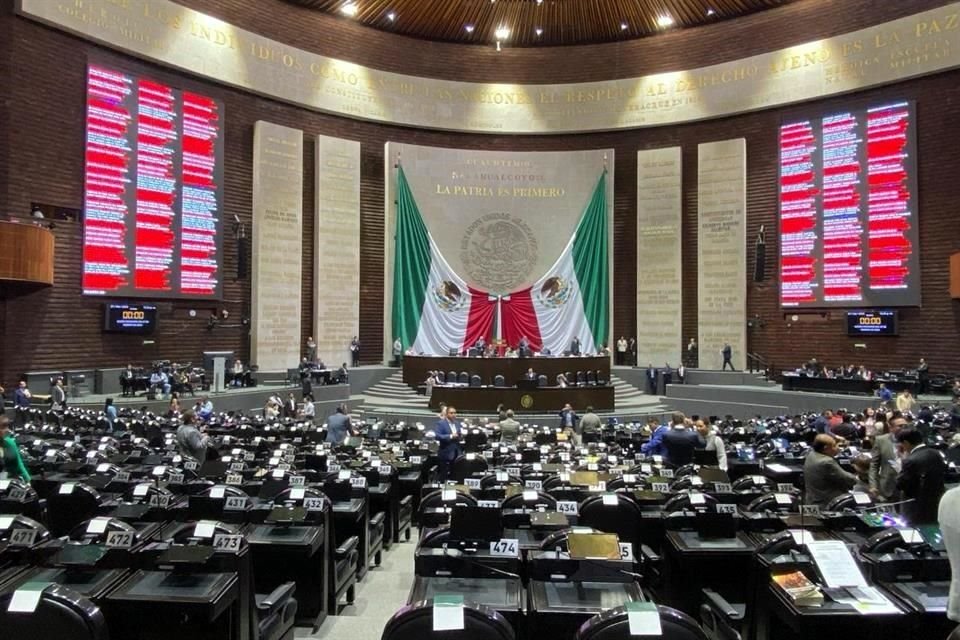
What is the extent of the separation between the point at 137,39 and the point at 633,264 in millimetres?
16661

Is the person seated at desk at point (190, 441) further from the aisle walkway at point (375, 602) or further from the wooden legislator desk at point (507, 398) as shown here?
the wooden legislator desk at point (507, 398)

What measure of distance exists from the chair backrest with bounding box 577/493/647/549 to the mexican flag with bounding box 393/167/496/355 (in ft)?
61.8

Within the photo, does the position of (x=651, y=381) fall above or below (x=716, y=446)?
below

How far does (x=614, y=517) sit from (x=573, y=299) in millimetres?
19938

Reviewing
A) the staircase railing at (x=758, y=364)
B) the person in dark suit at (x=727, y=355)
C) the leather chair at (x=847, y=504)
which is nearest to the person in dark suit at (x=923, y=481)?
the leather chair at (x=847, y=504)

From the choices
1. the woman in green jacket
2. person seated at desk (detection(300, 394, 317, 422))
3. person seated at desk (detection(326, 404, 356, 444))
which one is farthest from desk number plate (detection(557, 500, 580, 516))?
person seated at desk (detection(300, 394, 317, 422))

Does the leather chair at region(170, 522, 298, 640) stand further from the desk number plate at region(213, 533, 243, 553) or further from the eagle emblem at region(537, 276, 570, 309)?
the eagle emblem at region(537, 276, 570, 309)

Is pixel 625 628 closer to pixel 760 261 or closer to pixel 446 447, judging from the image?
pixel 446 447

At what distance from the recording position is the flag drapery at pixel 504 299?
23250 mm

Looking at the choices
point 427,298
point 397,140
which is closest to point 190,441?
point 427,298

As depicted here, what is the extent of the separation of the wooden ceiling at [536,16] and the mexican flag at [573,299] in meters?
5.26

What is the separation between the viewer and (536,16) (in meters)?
23.4

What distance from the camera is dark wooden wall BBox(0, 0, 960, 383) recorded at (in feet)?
53.5

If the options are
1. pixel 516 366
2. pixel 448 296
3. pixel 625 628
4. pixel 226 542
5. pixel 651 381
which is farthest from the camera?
pixel 448 296
